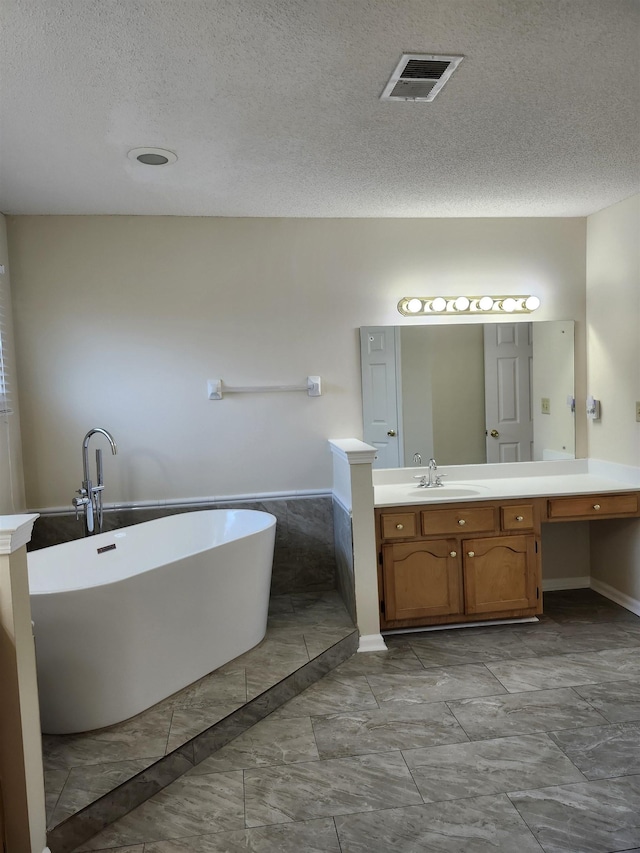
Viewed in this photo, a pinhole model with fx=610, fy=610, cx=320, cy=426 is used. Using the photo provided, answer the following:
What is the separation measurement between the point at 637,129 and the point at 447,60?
1.13 m

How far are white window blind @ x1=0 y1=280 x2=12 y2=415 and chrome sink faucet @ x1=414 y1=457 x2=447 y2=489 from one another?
244 centimetres

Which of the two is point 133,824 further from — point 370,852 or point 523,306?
point 523,306

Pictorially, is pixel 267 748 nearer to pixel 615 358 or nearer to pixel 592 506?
pixel 592 506

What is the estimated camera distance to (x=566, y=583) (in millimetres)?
4172

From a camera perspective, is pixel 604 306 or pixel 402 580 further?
pixel 604 306

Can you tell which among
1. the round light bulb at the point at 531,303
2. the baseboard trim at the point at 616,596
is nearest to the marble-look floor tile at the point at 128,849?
the baseboard trim at the point at 616,596

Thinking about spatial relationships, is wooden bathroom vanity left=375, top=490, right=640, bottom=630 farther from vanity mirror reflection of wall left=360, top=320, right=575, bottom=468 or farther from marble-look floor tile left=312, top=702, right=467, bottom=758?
marble-look floor tile left=312, top=702, right=467, bottom=758

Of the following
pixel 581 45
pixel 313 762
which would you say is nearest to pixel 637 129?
pixel 581 45

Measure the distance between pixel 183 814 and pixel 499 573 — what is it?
2120mm

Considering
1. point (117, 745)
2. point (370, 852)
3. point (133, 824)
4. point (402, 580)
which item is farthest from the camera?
point (402, 580)

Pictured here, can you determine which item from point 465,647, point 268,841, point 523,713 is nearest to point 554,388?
point 465,647

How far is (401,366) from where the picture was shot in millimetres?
3898

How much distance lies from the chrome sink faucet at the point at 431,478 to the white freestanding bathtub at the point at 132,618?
108 centimetres

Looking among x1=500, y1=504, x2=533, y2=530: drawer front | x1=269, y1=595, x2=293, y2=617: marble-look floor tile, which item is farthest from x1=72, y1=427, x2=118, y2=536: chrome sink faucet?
x1=500, y1=504, x2=533, y2=530: drawer front
